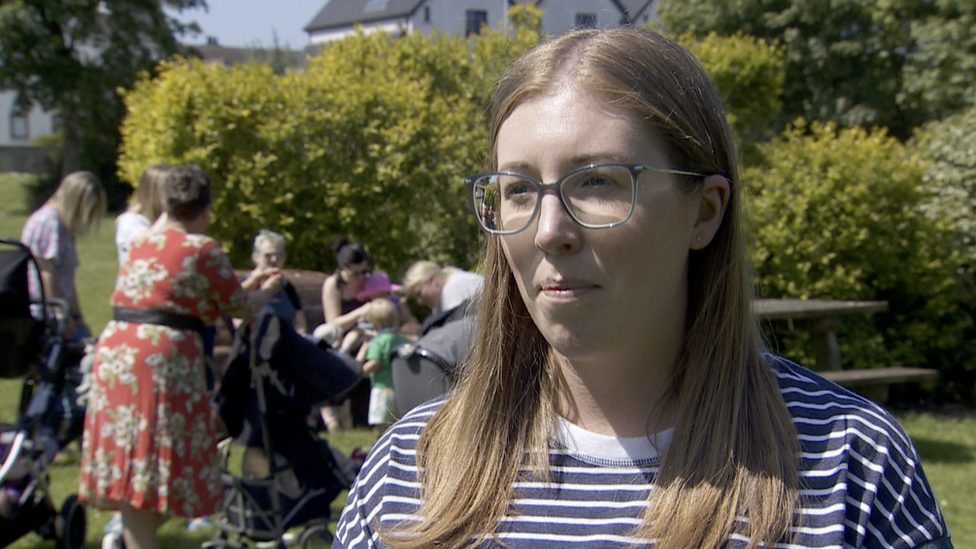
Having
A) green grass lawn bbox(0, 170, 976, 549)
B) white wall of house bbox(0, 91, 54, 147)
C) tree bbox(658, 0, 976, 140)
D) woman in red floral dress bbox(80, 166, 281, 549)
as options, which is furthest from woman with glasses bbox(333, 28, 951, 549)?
white wall of house bbox(0, 91, 54, 147)

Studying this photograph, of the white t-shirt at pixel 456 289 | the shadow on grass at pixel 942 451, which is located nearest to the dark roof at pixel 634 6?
the white t-shirt at pixel 456 289

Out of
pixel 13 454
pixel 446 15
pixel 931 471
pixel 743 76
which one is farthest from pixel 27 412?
pixel 446 15

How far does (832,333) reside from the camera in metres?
7.24

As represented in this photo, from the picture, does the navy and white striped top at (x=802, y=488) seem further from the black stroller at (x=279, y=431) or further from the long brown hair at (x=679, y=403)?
the black stroller at (x=279, y=431)

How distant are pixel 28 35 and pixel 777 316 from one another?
27583mm

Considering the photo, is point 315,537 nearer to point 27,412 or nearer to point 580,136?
point 27,412

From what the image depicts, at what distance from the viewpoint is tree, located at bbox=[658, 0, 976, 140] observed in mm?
15391

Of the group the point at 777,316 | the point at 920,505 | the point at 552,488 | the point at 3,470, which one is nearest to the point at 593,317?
the point at 552,488

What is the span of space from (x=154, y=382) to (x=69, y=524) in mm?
1294

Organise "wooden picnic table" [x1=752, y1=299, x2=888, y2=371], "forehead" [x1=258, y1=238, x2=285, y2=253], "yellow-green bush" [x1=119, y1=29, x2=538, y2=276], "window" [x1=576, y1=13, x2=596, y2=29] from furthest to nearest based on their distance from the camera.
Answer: "yellow-green bush" [x1=119, y1=29, x2=538, y2=276] < "wooden picnic table" [x1=752, y1=299, x2=888, y2=371] < "forehead" [x1=258, y1=238, x2=285, y2=253] < "window" [x1=576, y1=13, x2=596, y2=29]

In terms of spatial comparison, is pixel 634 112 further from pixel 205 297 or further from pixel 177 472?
pixel 177 472

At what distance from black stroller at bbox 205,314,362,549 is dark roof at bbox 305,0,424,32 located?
5231 centimetres

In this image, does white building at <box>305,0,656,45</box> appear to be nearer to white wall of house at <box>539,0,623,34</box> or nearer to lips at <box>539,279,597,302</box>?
white wall of house at <box>539,0,623,34</box>

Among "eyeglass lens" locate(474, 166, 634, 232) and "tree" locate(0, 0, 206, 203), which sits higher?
"tree" locate(0, 0, 206, 203)
